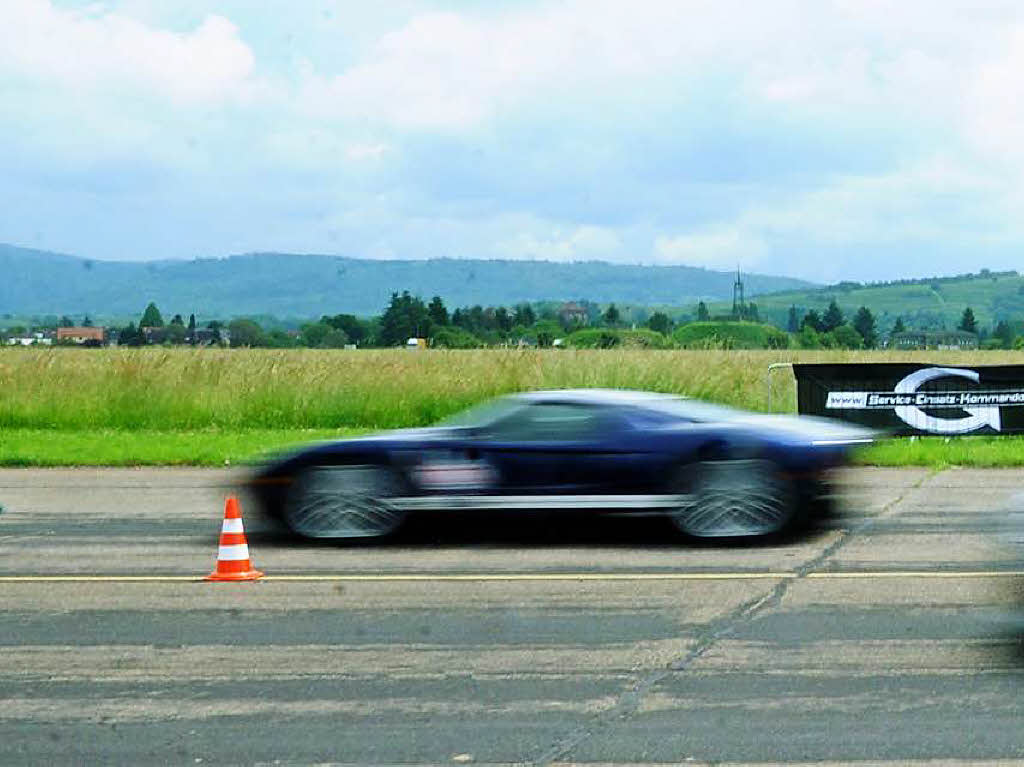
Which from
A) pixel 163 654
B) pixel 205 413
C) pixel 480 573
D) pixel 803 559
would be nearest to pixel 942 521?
pixel 803 559

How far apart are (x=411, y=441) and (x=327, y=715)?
5338mm

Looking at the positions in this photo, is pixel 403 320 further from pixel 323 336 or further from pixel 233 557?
pixel 233 557

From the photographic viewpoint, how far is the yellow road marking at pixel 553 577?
1046cm

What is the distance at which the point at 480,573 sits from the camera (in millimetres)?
10859

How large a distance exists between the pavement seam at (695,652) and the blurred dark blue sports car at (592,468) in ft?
2.41

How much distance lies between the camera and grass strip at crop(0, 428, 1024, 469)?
65.9 ft

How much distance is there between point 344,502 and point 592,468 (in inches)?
78.9

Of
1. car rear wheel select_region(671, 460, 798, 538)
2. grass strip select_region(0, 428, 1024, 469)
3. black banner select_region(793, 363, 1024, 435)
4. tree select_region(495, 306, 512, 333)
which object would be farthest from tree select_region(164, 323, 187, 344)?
car rear wheel select_region(671, 460, 798, 538)

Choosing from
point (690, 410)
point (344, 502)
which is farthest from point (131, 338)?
point (690, 410)

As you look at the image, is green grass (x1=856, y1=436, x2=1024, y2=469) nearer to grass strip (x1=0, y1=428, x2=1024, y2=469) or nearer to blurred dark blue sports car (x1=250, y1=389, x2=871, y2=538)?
grass strip (x1=0, y1=428, x2=1024, y2=469)

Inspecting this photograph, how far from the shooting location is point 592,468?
11883 mm

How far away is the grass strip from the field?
20 centimetres

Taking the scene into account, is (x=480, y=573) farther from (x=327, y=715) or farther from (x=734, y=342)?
(x=734, y=342)

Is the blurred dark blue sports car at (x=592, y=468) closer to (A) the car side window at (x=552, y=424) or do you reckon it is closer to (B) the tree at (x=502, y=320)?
(A) the car side window at (x=552, y=424)
